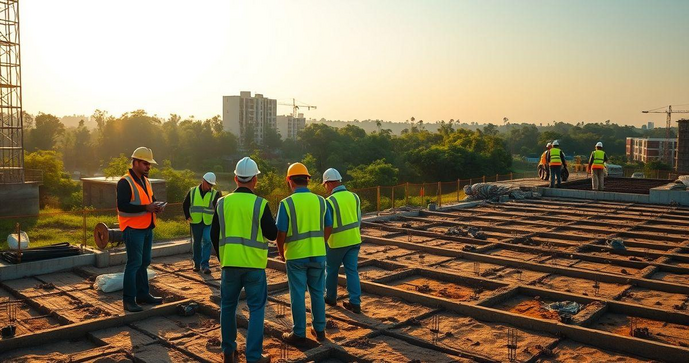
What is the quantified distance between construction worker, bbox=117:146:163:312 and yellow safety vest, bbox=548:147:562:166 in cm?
1547

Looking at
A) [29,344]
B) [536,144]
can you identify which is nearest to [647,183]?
[29,344]

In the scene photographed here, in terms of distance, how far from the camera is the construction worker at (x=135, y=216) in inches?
261

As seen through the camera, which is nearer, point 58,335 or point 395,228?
point 58,335

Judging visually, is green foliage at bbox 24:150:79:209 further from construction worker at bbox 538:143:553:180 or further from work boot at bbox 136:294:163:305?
work boot at bbox 136:294:163:305

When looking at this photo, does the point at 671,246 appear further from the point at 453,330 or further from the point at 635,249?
the point at 453,330

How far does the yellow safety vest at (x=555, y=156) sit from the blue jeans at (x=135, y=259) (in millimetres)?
15467

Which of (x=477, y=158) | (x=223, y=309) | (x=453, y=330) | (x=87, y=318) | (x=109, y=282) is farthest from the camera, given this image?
(x=477, y=158)

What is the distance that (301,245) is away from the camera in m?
5.61

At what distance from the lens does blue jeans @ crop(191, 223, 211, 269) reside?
9.11 m

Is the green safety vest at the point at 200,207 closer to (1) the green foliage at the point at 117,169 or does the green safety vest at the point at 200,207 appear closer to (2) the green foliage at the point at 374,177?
(1) the green foliage at the point at 117,169

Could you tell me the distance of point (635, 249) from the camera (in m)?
11.1

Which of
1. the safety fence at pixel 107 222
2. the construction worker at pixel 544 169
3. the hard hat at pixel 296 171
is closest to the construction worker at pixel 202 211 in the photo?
the hard hat at pixel 296 171

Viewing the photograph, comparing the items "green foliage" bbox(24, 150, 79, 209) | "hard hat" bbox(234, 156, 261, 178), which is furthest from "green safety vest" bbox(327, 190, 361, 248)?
"green foliage" bbox(24, 150, 79, 209)

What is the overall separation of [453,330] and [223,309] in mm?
2689
